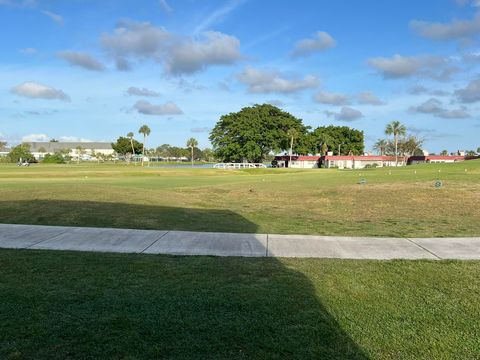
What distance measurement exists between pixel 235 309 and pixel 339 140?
119 meters

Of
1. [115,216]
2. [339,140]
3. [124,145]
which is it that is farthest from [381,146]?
[115,216]

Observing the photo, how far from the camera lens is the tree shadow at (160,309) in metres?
3.79

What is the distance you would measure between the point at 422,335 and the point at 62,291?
4.08 m

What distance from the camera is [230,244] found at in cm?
828

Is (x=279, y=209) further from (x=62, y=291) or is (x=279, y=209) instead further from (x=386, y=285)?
(x=62, y=291)

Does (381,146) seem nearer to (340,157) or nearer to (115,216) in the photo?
(340,157)

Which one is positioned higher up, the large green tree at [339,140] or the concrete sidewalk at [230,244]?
the large green tree at [339,140]

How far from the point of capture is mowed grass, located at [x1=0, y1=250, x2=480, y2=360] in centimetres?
381

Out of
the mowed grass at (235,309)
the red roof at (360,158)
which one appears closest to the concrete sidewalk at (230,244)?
the mowed grass at (235,309)

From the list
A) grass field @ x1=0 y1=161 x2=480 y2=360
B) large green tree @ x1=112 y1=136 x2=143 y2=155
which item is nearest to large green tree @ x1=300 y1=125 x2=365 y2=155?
large green tree @ x1=112 y1=136 x2=143 y2=155

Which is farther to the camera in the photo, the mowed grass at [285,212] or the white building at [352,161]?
the white building at [352,161]

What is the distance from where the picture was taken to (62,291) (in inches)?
202

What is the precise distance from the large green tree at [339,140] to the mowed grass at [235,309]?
4349 inches

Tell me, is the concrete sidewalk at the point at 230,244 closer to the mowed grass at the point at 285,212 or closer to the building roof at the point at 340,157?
the mowed grass at the point at 285,212
